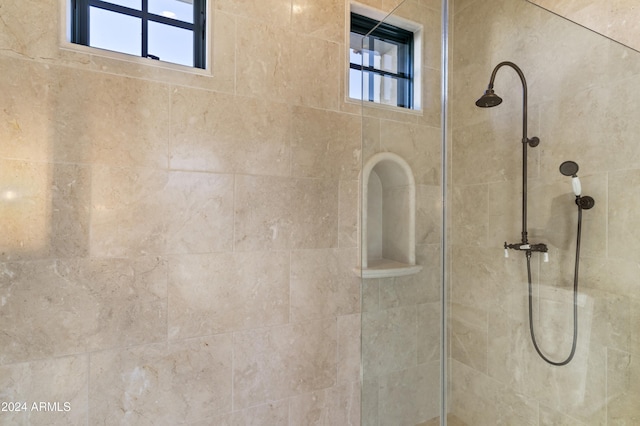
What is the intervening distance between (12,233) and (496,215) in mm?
1709

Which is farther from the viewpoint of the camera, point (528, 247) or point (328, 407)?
point (328, 407)

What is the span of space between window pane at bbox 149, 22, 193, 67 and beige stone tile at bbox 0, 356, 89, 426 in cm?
109

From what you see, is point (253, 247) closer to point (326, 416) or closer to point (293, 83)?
point (293, 83)

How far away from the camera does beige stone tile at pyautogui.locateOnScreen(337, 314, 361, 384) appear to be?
4.61 ft

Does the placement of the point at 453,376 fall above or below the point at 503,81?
below

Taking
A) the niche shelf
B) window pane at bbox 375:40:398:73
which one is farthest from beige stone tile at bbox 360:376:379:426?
window pane at bbox 375:40:398:73

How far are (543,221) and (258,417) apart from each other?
1.39 metres

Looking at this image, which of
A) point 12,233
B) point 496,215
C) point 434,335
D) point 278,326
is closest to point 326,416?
point 278,326

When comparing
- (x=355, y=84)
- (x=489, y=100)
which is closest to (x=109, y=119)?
(x=355, y=84)

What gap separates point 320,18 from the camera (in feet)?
4.44

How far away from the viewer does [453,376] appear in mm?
1305

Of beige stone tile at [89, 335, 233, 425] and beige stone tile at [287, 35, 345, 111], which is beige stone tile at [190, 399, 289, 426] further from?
beige stone tile at [287, 35, 345, 111]

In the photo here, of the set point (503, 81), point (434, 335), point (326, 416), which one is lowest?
point (326, 416)

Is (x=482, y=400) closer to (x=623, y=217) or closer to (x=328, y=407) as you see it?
(x=328, y=407)
